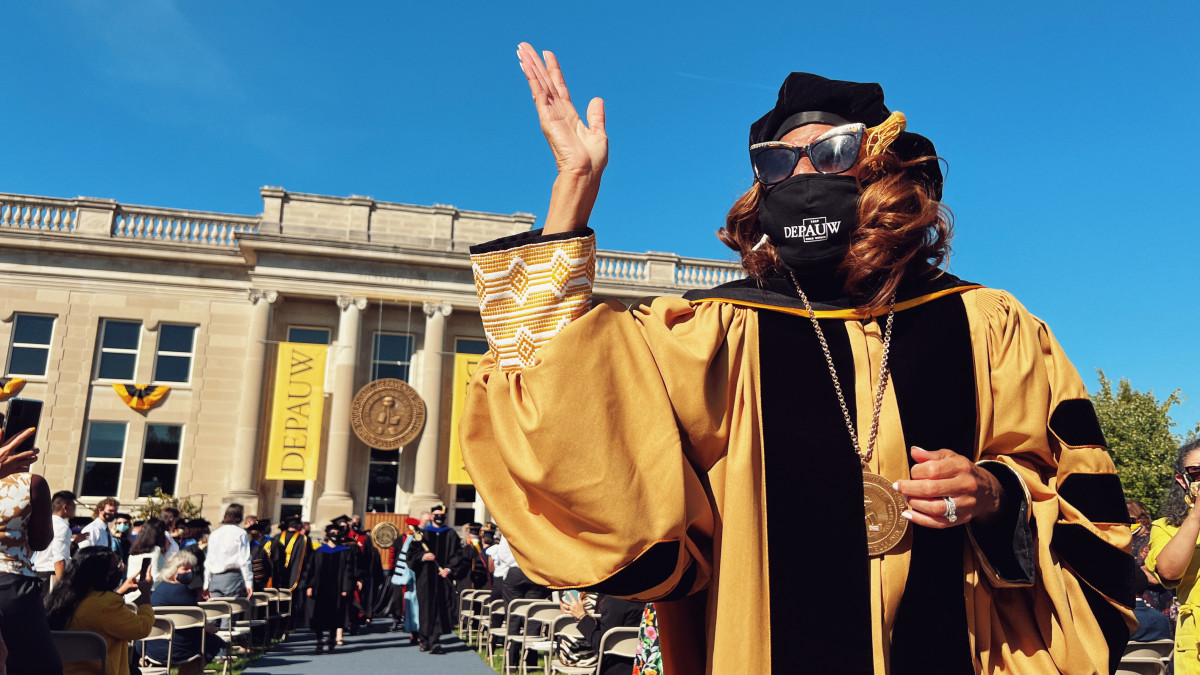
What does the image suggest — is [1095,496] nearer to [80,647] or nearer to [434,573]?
[80,647]

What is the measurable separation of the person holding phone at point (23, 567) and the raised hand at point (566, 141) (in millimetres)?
4429

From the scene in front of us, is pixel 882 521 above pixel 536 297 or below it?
below

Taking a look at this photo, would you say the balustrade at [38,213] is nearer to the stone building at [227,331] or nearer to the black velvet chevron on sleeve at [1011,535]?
the stone building at [227,331]

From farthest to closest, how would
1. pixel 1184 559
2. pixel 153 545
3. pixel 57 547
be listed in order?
pixel 153 545 → pixel 57 547 → pixel 1184 559

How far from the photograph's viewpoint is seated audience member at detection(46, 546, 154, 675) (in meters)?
6.34

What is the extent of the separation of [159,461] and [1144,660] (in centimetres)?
2916

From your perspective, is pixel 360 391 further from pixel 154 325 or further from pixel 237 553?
pixel 237 553

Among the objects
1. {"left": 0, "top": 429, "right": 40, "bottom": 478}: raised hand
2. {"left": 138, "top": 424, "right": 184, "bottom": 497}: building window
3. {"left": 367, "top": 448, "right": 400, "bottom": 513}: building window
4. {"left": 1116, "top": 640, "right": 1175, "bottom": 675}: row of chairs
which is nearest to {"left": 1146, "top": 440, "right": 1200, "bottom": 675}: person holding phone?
{"left": 1116, "top": 640, "right": 1175, "bottom": 675}: row of chairs

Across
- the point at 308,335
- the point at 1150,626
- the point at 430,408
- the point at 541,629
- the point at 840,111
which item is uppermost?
the point at 308,335

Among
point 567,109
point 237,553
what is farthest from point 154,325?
point 567,109

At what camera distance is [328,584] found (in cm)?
1445

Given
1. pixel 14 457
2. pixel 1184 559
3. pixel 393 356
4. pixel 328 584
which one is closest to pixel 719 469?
pixel 1184 559

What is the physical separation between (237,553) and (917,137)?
12.5 meters

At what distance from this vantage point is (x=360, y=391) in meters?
28.6
